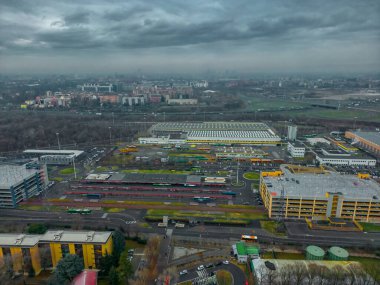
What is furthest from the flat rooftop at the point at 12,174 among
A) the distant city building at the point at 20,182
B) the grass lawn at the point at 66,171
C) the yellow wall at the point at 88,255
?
the yellow wall at the point at 88,255

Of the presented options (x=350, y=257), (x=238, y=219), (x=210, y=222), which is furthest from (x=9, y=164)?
(x=350, y=257)

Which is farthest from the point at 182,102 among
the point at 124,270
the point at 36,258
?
the point at 124,270

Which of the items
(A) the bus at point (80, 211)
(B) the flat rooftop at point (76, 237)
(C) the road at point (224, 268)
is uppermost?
(B) the flat rooftop at point (76, 237)

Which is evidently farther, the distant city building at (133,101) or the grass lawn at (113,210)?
the distant city building at (133,101)

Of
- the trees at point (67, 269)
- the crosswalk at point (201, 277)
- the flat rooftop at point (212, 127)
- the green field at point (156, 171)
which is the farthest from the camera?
the flat rooftop at point (212, 127)

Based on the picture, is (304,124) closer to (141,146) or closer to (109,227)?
(141,146)

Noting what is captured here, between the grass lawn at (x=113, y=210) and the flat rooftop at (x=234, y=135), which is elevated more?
the flat rooftop at (x=234, y=135)

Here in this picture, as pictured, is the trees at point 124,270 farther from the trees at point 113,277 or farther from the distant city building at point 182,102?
the distant city building at point 182,102

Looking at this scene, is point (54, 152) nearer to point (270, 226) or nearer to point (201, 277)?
point (201, 277)

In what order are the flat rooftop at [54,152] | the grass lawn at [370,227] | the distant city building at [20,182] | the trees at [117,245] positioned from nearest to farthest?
the trees at [117,245], the grass lawn at [370,227], the distant city building at [20,182], the flat rooftop at [54,152]
